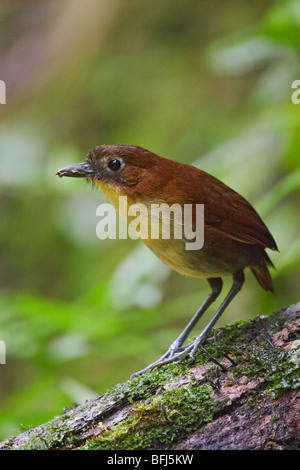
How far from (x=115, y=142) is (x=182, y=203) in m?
3.37

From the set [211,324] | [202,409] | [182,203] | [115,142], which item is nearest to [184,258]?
[182,203]

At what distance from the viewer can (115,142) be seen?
5770mm

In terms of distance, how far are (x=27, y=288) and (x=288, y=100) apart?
321 cm

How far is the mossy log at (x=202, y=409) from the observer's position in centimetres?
189

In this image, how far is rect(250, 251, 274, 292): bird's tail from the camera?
2.91 m

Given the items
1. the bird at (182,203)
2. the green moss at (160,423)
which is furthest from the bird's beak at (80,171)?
the green moss at (160,423)

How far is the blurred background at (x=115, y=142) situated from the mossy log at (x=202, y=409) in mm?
936

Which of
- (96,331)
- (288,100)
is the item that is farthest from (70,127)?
(96,331)

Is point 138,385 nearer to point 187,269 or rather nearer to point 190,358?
point 190,358

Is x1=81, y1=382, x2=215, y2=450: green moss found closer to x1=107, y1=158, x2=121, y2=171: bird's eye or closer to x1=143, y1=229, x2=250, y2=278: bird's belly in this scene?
x1=143, y1=229, x2=250, y2=278: bird's belly

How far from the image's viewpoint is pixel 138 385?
224 centimetres

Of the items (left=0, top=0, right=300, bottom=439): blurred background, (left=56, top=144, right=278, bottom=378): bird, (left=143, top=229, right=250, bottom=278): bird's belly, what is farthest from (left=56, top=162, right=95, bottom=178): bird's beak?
(left=0, top=0, right=300, bottom=439): blurred background

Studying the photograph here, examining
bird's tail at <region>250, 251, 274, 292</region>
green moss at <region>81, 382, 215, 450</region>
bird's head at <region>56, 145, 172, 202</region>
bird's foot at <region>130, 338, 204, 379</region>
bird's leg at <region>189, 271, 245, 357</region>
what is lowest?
green moss at <region>81, 382, 215, 450</region>

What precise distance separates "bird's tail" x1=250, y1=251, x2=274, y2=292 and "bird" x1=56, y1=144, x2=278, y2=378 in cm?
15
